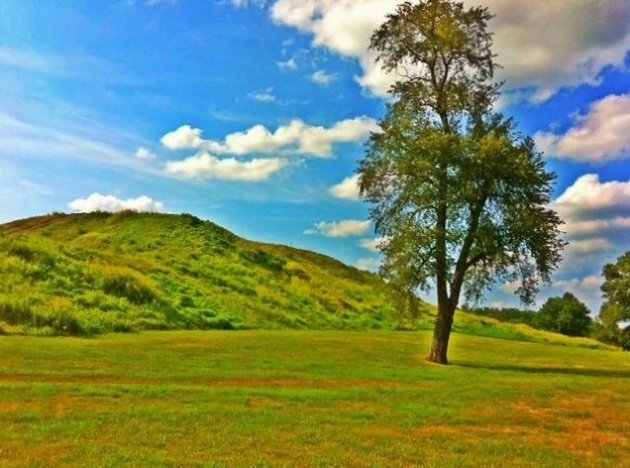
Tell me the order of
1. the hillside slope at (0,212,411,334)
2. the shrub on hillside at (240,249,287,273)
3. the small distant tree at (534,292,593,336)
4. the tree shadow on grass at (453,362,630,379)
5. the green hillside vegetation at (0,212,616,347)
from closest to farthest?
1. the tree shadow on grass at (453,362,630,379)
2. the green hillside vegetation at (0,212,616,347)
3. the hillside slope at (0,212,411,334)
4. the shrub on hillside at (240,249,287,273)
5. the small distant tree at (534,292,593,336)

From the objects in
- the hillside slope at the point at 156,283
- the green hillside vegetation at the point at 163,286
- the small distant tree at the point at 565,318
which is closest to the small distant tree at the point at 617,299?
the green hillside vegetation at the point at 163,286

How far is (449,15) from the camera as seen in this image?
37.6 metres

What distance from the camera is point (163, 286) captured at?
57844 millimetres

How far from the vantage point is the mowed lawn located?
1480 centimetres

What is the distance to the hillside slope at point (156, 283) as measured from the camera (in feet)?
139

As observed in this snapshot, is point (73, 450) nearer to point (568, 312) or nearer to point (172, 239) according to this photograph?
point (172, 239)

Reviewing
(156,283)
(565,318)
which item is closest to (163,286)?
(156,283)

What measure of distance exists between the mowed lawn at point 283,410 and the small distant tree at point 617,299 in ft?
135

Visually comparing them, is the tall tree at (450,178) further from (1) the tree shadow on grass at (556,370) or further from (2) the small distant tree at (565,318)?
(2) the small distant tree at (565,318)

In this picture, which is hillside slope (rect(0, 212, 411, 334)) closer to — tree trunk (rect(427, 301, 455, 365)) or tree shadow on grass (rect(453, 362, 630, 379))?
tree trunk (rect(427, 301, 455, 365))

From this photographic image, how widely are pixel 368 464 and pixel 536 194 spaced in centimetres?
2528

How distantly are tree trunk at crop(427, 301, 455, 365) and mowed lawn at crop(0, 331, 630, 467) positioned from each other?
2.62 meters

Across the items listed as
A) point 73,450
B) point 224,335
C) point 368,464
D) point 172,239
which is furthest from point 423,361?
point 172,239

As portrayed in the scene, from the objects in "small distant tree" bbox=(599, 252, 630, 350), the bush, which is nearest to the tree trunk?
the bush
